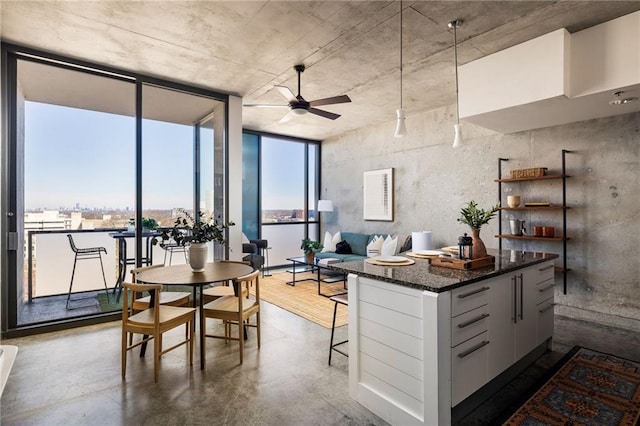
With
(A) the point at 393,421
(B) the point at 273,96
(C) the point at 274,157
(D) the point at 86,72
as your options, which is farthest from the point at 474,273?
(C) the point at 274,157

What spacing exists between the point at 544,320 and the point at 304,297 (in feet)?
10.0

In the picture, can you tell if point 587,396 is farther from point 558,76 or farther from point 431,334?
point 558,76

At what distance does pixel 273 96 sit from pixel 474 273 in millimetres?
3876

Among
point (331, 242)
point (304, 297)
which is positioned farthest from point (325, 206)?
point (304, 297)

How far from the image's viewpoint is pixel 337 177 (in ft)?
24.6

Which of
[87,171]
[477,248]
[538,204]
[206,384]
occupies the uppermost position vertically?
[87,171]

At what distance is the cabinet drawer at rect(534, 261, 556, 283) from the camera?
2706 millimetres

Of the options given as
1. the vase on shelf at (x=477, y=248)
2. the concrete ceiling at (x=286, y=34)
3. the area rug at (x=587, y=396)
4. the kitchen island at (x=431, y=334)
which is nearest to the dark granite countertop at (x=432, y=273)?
the kitchen island at (x=431, y=334)

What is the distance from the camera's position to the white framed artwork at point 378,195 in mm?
6301

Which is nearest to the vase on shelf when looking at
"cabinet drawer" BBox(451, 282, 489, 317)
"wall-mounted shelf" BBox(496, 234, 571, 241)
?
"cabinet drawer" BBox(451, 282, 489, 317)

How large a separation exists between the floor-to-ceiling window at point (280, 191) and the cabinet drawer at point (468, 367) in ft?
18.0

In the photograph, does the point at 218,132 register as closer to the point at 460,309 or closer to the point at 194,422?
the point at 194,422

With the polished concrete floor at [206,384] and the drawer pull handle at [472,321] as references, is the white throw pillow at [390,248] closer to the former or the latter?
the polished concrete floor at [206,384]

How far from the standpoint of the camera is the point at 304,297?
4.97 m
